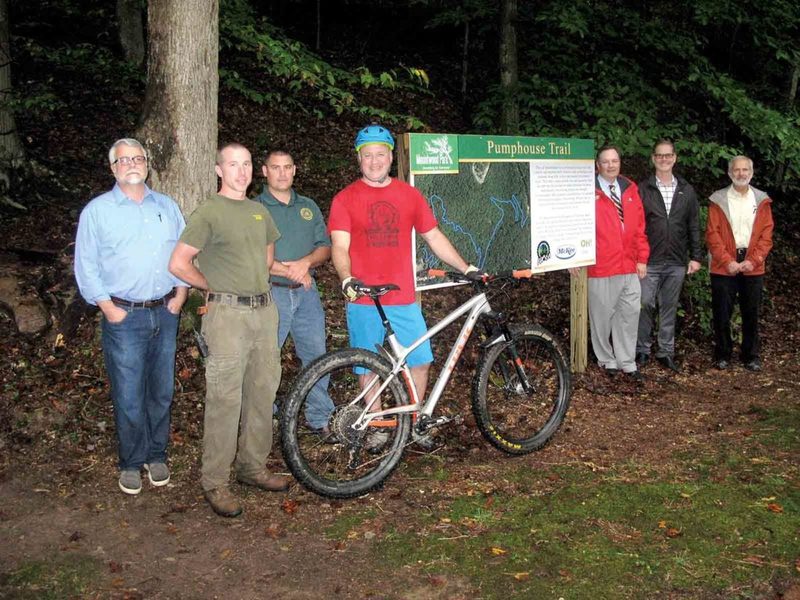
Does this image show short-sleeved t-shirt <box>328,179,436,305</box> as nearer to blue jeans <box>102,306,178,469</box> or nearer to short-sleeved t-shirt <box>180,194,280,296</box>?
short-sleeved t-shirt <box>180,194,280,296</box>

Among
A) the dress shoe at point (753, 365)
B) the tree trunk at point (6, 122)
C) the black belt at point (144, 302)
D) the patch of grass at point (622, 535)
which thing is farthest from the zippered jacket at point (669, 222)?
the tree trunk at point (6, 122)

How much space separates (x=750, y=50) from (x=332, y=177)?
347 inches

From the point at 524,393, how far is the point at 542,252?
6.49 feet

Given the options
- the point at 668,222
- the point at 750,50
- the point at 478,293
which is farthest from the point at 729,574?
the point at 750,50

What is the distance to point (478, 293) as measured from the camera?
537 centimetres

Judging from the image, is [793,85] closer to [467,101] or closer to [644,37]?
[644,37]

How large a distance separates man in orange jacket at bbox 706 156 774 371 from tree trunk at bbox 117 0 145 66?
931 centimetres

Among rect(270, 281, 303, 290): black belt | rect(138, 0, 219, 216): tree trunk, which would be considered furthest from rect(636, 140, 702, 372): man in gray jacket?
rect(138, 0, 219, 216): tree trunk

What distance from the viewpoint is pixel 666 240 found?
777 centimetres

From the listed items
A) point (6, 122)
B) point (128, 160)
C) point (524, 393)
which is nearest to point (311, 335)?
point (524, 393)

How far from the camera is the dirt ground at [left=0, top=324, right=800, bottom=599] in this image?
3.80 meters

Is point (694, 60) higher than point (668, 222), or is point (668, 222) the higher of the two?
point (694, 60)

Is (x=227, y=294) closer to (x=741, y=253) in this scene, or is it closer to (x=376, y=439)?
(x=376, y=439)

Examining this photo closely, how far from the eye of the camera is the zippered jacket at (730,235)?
7910mm
